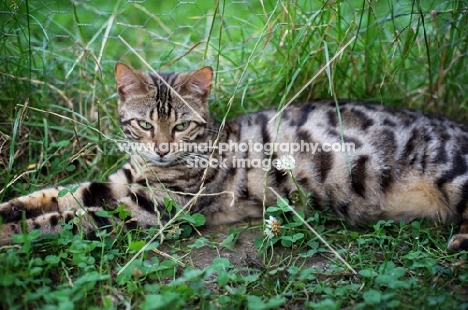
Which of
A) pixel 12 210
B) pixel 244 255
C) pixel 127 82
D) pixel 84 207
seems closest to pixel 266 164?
pixel 244 255

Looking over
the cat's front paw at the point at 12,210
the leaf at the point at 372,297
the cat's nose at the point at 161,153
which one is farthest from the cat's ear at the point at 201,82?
the leaf at the point at 372,297

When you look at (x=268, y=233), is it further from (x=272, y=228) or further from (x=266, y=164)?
(x=266, y=164)

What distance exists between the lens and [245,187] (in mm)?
2963

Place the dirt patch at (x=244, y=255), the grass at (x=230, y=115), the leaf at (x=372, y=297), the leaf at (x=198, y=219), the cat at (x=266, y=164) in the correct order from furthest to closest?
1. the cat at (x=266, y=164)
2. the leaf at (x=198, y=219)
3. the dirt patch at (x=244, y=255)
4. the grass at (x=230, y=115)
5. the leaf at (x=372, y=297)

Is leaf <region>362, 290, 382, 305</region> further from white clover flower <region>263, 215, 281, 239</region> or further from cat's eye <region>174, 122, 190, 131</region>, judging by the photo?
cat's eye <region>174, 122, 190, 131</region>

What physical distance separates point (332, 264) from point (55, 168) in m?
1.80

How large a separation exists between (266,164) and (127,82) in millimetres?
932

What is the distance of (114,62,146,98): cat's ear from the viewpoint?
111 inches

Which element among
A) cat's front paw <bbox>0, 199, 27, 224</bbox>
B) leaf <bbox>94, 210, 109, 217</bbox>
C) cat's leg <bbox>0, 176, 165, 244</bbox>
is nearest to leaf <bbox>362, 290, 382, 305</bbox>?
cat's leg <bbox>0, 176, 165, 244</bbox>

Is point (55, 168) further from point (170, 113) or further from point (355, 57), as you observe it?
point (355, 57)

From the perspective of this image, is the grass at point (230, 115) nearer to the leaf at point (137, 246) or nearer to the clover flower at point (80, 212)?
the leaf at point (137, 246)

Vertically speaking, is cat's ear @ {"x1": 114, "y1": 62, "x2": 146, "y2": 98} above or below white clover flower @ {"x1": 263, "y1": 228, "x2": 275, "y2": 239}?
above

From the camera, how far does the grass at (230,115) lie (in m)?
2.16

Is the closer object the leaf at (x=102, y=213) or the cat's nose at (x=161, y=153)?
the leaf at (x=102, y=213)
